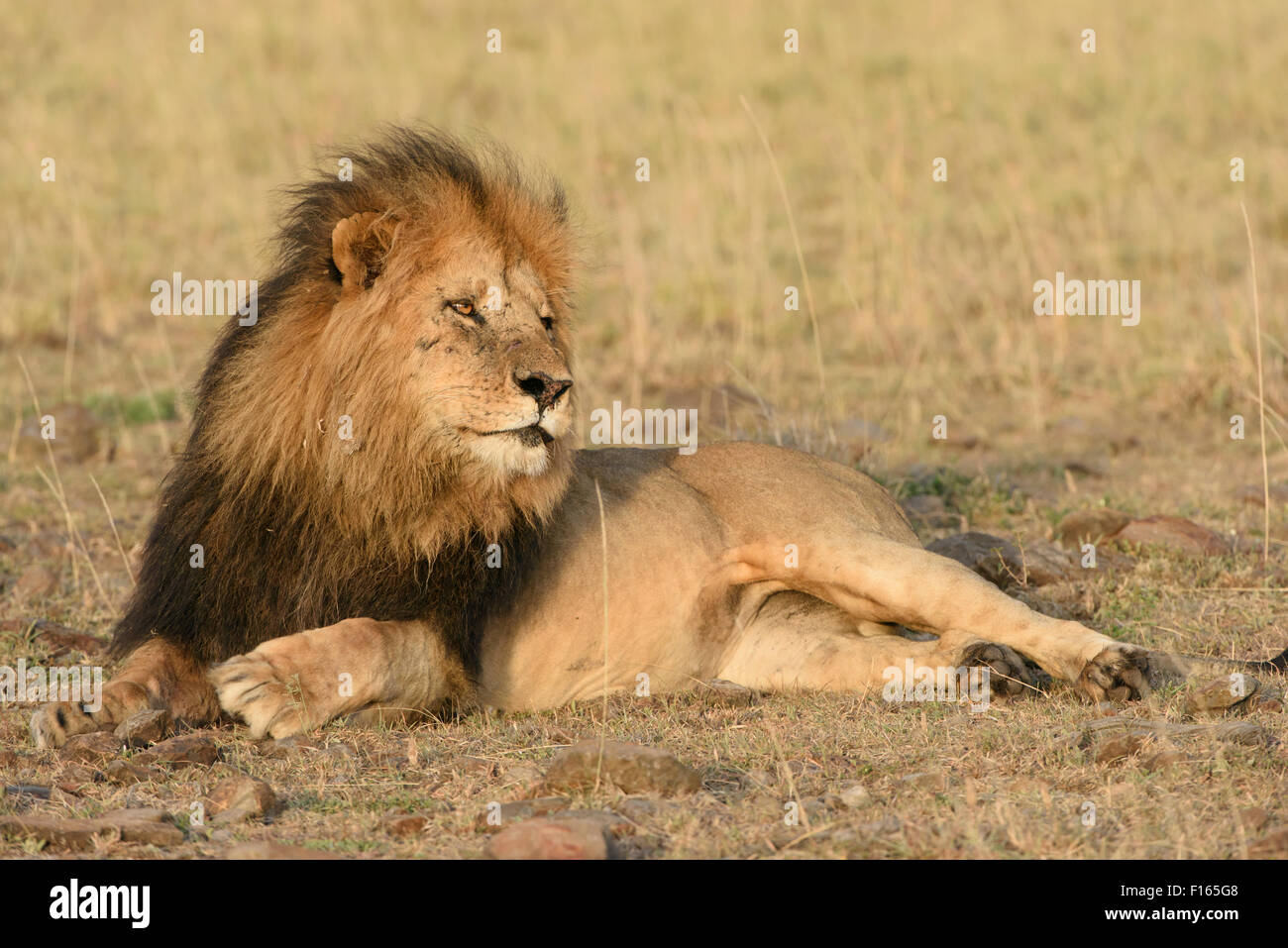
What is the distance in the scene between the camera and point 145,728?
432 centimetres

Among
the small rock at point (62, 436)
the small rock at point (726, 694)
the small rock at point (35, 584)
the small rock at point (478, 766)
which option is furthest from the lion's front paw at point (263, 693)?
the small rock at point (62, 436)

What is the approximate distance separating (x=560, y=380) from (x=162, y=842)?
61.8 inches

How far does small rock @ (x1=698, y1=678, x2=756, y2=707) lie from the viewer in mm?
4914

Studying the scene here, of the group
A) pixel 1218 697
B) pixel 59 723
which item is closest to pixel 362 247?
pixel 59 723

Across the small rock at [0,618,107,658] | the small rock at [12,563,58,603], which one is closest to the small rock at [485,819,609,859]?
the small rock at [0,618,107,658]

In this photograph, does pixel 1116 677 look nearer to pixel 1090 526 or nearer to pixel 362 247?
pixel 1090 526

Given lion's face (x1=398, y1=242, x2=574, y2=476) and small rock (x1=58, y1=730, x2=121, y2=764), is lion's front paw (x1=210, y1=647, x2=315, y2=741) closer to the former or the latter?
small rock (x1=58, y1=730, x2=121, y2=764)

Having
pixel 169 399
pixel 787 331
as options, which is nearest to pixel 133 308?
pixel 169 399

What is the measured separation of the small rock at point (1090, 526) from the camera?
262 inches

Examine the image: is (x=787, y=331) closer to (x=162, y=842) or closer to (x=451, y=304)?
(x=451, y=304)

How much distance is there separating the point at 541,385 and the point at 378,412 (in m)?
0.47

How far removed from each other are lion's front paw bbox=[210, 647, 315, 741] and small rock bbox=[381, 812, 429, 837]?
731 mm

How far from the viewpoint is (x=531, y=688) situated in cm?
488

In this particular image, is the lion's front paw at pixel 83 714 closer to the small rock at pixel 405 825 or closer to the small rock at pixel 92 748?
the small rock at pixel 92 748
